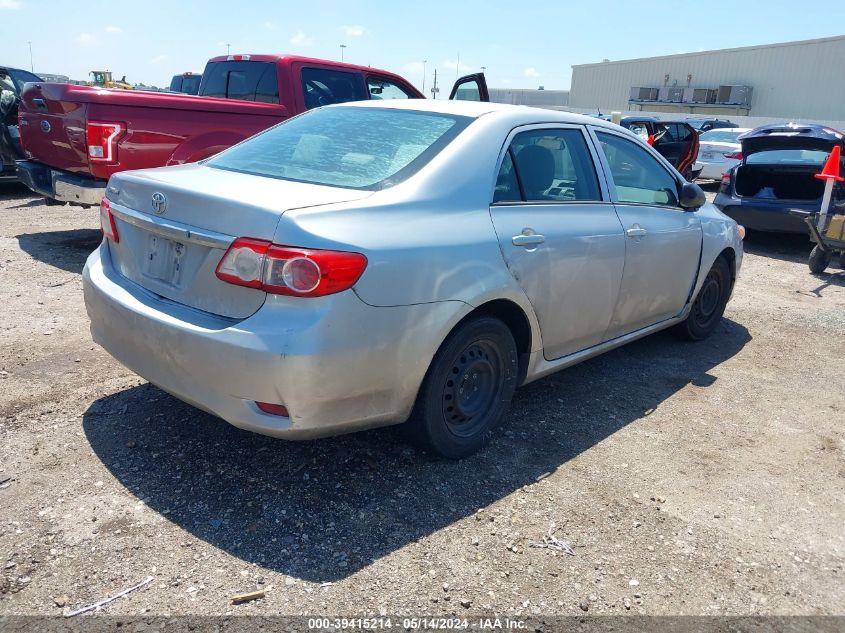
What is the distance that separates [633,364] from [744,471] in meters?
1.56

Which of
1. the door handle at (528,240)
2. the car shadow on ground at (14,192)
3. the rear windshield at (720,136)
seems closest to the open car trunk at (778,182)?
the rear windshield at (720,136)

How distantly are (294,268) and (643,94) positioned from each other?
52.0 m

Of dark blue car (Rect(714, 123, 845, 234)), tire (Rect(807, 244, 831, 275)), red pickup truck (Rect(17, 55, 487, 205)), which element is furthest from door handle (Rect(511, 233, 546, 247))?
dark blue car (Rect(714, 123, 845, 234))

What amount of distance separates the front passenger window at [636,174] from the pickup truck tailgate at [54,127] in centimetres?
464

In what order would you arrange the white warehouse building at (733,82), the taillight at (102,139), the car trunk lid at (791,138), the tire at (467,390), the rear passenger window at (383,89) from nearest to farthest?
the tire at (467,390) < the taillight at (102,139) < the rear passenger window at (383,89) < the car trunk lid at (791,138) < the white warehouse building at (733,82)

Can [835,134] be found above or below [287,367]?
above

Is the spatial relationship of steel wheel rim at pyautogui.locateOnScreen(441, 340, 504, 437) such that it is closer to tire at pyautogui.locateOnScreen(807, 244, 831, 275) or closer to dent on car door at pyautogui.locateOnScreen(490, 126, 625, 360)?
dent on car door at pyautogui.locateOnScreen(490, 126, 625, 360)

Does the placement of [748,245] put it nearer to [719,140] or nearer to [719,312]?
[719,312]

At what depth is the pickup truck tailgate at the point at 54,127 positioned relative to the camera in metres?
6.23

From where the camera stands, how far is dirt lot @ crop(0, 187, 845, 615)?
255 centimetres

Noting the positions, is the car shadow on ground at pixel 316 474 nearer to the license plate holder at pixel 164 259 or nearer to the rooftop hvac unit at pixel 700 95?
the license plate holder at pixel 164 259

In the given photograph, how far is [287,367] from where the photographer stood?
2.58 m

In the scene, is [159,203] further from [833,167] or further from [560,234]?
[833,167]

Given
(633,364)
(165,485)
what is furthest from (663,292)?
(165,485)
